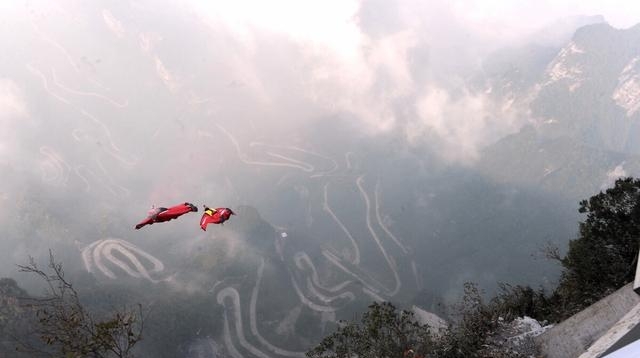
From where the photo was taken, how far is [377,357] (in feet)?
163

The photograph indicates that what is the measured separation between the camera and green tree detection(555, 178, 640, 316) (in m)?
51.1

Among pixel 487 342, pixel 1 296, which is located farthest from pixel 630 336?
pixel 1 296

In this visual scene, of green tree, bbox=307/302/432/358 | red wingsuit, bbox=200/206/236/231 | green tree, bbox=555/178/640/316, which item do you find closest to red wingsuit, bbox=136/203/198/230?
red wingsuit, bbox=200/206/236/231

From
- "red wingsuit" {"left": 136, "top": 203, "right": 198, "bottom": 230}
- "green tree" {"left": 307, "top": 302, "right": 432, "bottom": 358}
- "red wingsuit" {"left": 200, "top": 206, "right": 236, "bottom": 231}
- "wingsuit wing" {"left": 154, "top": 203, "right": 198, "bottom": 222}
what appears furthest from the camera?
"green tree" {"left": 307, "top": 302, "right": 432, "bottom": 358}

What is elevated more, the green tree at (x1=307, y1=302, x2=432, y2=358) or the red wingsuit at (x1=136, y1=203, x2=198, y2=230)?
the red wingsuit at (x1=136, y1=203, x2=198, y2=230)

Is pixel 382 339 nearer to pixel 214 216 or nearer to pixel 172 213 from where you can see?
pixel 214 216

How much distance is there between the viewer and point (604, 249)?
53406 mm

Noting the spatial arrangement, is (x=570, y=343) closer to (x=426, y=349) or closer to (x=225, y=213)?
(x=426, y=349)

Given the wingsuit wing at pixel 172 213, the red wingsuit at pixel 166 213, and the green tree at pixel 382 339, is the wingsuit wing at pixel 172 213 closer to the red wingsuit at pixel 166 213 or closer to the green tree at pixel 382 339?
the red wingsuit at pixel 166 213

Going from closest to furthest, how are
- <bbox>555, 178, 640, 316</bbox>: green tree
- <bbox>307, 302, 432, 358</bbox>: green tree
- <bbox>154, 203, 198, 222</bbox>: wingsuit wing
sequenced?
<bbox>154, 203, 198, 222</bbox>: wingsuit wing < <bbox>307, 302, 432, 358</bbox>: green tree < <bbox>555, 178, 640, 316</bbox>: green tree

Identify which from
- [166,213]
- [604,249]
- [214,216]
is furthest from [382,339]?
[166,213]

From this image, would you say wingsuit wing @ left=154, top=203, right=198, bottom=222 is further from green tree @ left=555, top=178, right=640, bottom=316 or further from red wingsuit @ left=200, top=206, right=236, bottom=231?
green tree @ left=555, top=178, right=640, bottom=316

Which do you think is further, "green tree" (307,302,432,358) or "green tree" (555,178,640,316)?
"green tree" (555,178,640,316)

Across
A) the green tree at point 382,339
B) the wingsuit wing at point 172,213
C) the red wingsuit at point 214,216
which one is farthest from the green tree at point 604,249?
the wingsuit wing at point 172,213
